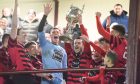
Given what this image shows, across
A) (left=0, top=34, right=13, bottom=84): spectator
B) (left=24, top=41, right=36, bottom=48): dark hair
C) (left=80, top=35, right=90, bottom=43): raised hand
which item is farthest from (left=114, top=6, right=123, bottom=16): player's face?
(left=0, top=34, right=13, bottom=84): spectator

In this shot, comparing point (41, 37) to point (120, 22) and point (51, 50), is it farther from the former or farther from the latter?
point (120, 22)

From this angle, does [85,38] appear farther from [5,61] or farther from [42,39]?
[5,61]

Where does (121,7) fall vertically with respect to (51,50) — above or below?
above

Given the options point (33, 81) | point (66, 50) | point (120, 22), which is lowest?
point (33, 81)

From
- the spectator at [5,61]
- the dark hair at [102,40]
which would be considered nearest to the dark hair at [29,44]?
the spectator at [5,61]

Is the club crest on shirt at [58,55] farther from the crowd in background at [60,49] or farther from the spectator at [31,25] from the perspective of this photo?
the spectator at [31,25]

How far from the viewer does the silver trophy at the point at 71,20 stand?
316 cm

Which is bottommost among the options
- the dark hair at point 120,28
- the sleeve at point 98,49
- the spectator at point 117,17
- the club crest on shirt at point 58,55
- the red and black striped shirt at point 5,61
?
the red and black striped shirt at point 5,61

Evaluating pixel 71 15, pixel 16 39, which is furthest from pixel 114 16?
pixel 16 39

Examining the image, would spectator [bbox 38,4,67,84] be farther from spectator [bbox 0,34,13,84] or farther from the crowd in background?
spectator [bbox 0,34,13,84]

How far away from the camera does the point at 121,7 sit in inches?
120

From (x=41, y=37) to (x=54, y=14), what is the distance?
488 mm

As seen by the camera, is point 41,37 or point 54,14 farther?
point 54,14

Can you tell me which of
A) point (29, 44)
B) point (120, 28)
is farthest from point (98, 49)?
point (29, 44)
